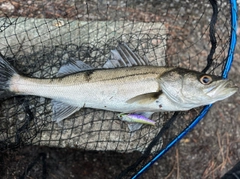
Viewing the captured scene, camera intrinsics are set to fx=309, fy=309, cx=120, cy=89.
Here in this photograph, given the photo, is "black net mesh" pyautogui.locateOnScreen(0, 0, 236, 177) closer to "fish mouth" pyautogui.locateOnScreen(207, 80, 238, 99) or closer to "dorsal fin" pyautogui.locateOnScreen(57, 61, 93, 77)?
"dorsal fin" pyautogui.locateOnScreen(57, 61, 93, 77)

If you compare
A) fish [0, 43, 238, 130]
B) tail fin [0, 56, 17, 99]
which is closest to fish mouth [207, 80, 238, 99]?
fish [0, 43, 238, 130]

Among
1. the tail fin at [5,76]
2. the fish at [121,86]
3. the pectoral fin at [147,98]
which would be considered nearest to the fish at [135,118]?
the fish at [121,86]

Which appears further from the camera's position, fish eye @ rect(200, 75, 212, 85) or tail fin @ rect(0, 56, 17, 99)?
tail fin @ rect(0, 56, 17, 99)

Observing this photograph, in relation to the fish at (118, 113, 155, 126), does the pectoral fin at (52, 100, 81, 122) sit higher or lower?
higher

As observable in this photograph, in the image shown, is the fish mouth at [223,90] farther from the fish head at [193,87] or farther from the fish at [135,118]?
the fish at [135,118]

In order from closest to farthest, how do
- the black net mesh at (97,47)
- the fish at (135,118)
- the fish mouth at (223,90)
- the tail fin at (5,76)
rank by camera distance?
the fish mouth at (223,90), the tail fin at (5,76), the fish at (135,118), the black net mesh at (97,47)

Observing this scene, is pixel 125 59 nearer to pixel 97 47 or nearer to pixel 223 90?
pixel 97 47

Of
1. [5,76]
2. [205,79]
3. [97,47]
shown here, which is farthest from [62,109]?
[205,79]
